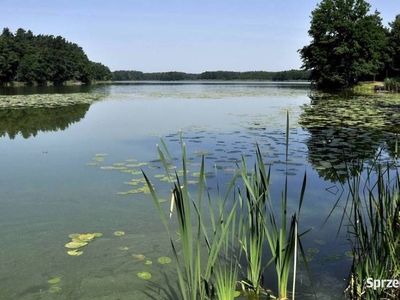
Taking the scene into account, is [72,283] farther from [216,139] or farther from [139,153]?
[216,139]

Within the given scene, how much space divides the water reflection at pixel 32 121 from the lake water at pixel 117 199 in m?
0.19

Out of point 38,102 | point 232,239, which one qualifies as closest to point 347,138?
point 232,239

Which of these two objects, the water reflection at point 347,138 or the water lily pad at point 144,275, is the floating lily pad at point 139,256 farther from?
the water reflection at point 347,138

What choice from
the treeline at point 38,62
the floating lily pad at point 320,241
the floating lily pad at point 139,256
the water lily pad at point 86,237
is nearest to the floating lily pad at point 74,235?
the water lily pad at point 86,237

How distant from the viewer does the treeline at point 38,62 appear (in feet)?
192

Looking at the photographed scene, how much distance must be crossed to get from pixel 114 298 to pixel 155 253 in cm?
77

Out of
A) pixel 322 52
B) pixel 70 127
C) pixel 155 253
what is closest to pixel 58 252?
pixel 155 253

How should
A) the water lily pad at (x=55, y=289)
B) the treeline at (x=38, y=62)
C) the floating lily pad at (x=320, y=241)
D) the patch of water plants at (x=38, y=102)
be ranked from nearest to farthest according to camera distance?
the water lily pad at (x=55, y=289) < the floating lily pad at (x=320, y=241) < the patch of water plants at (x=38, y=102) < the treeline at (x=38, y=62)

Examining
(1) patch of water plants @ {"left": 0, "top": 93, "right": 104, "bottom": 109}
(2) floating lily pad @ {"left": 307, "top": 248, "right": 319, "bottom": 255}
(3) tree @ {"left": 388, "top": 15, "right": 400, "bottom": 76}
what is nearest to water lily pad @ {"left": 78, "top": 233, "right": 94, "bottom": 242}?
(2) floating lily pad @ {"left": 307, "top": 248, "right": 319, "bottom": 255}

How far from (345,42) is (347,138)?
31376mm

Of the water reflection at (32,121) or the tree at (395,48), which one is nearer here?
the water reflection at (32,121)

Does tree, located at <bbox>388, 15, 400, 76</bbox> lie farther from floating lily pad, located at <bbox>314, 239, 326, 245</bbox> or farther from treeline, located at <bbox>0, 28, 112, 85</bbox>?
treeline, located at <bbox>0, 28, 112, 85</bbox>

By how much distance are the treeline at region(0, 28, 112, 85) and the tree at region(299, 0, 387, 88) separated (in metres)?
44.0

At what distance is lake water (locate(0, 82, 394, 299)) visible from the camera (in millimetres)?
3082
